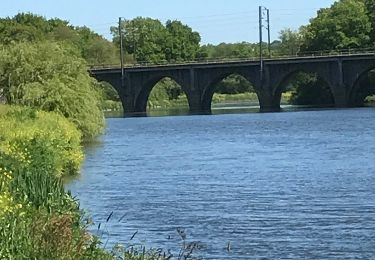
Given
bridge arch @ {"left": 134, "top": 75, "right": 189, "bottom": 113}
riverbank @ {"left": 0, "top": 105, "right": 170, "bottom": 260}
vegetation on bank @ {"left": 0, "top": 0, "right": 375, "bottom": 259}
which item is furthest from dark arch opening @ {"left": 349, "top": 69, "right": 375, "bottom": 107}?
riverbank @ {"left": 0, "top": 105, "right": 170, "bottom": 260}

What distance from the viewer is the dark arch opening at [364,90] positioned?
104994mm

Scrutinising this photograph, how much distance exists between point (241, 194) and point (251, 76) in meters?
79.4

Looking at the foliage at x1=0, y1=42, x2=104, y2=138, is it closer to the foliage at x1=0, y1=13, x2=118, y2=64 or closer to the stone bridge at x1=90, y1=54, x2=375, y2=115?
the stone bridge at x1=90, y1=54, x2=375, y2=115

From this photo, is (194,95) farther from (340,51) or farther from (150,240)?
(150,240)

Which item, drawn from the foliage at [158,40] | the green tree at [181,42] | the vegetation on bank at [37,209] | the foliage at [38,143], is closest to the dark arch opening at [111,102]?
the foliage at [158,40]

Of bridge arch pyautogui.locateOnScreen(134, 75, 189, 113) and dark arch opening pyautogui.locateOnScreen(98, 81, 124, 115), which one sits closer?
bridge arch pyautogui.locateOnScreen(134, 75, 189, 113)

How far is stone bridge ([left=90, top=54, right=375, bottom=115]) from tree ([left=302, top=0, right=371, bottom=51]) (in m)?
10.6

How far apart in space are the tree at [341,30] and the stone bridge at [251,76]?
1063 centimetres

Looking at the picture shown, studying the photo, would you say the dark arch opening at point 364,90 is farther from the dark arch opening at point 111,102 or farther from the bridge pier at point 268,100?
the dark arch opening at point 111,102

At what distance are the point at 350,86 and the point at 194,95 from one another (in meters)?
17.1

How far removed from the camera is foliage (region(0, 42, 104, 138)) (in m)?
51.1

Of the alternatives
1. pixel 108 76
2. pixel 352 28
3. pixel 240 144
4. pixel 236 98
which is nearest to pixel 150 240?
pixel 240 144

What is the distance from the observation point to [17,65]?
54.7 metres

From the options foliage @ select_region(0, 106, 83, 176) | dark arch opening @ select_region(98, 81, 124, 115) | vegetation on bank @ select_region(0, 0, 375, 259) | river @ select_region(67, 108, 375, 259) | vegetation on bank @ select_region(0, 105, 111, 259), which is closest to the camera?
vegetation on bank @ select_region(0, 105, 111, 259)
